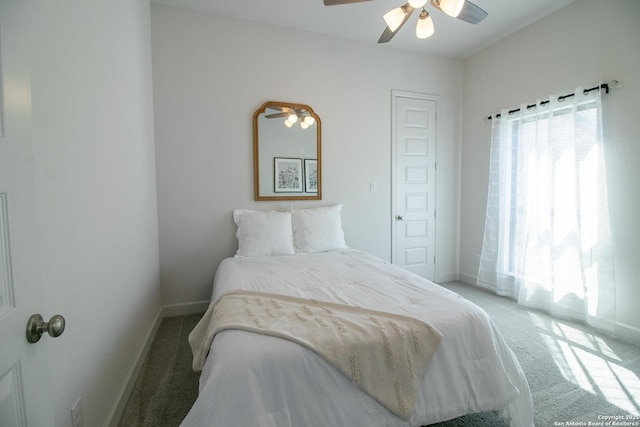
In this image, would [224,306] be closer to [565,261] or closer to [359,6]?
[359,6]

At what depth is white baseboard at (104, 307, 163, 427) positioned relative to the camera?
1.37 m

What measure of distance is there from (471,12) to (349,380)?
2.23 meters

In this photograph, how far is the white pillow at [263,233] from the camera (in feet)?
8.57

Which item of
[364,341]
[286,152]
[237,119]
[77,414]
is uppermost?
A: [237,119]

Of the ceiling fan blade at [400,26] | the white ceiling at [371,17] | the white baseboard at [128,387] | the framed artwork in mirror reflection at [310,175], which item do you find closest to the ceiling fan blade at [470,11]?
the ceiling fan blade at [400,26]

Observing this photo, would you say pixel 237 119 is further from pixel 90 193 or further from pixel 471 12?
pixel 471 12

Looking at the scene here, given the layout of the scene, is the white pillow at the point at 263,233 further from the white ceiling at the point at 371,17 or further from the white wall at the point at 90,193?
the white ceiling at the point at 371,17

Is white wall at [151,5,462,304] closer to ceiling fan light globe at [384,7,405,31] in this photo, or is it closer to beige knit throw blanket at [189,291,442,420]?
ceiling fan light globe at [384,7,405,31]

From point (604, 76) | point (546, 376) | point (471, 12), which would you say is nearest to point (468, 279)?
point (546, 376)

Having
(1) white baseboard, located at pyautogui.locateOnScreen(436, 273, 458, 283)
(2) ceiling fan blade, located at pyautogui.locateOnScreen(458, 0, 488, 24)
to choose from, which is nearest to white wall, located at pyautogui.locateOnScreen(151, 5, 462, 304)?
(1) white baseboard, located at pyautogui.locateOnScreen(436, 273, 458, 283)

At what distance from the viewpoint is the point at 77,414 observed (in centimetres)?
108

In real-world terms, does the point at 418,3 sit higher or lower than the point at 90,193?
higher

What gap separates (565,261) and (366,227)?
193 cm

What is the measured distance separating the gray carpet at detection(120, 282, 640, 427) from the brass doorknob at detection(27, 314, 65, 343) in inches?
44.8
